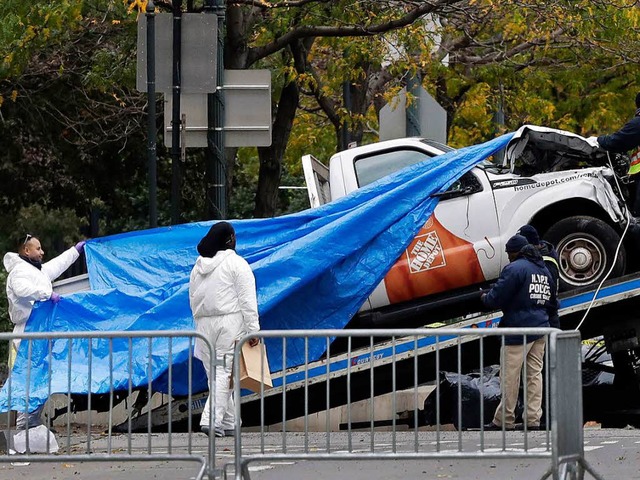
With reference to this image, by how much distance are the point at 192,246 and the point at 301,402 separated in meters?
1.63

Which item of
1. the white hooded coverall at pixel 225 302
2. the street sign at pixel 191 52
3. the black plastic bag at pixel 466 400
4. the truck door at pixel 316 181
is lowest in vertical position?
the black plastic bag at pixel 466 400

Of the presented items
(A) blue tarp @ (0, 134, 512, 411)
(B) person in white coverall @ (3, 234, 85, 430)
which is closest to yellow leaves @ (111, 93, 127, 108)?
(A) blue tarp @ (0, 134, 512, 411)

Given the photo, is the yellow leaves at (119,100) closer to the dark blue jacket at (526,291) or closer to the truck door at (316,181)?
the truck door at (316,181)

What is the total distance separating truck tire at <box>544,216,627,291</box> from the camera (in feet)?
39.4

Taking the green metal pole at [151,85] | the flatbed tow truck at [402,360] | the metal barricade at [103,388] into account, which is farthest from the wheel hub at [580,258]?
the green metal pole at [151,85]

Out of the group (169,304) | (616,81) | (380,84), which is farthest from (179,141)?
(616,81)

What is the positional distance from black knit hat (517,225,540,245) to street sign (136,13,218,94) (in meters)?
3.47

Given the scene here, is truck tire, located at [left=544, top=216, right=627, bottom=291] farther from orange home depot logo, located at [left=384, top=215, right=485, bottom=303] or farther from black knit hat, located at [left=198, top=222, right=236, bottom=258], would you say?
black knit hat, located at [left=198, top=222, right=236, bottom=258]

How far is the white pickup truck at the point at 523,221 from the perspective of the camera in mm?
12062

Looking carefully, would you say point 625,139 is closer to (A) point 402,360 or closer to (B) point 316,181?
(A) point 402,360

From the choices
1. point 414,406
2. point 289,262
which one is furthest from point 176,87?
point 414,406

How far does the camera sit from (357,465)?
943 cm

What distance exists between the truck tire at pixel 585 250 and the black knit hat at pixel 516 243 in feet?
2.22

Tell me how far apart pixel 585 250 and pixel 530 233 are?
2.65 feet
